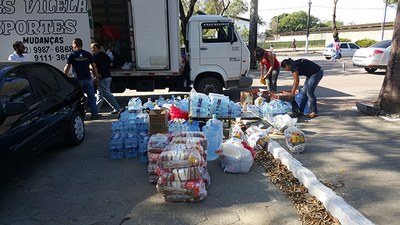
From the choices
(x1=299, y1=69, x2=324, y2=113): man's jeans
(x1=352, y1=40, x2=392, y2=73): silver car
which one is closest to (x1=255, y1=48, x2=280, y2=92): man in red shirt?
(x1=299, y1=69, x2=324, y2=113): man's jeans

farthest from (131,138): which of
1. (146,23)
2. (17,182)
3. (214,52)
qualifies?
(214,52)

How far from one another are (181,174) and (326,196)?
1562 millimetres

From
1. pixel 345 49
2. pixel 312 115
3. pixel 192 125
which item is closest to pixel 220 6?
pixel 345 49

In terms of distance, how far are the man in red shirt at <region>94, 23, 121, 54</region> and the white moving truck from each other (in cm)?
136

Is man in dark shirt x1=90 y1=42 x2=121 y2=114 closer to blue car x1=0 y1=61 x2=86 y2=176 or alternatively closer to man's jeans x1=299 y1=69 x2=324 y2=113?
blue car x1=0 y1=61 x2=86 y2=176

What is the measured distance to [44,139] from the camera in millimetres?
4379

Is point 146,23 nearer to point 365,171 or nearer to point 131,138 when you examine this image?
point 131,138

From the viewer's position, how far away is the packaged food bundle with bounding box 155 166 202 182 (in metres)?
3.45

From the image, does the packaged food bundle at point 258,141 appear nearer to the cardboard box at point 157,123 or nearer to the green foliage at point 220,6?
the cardboard box at point 157,123

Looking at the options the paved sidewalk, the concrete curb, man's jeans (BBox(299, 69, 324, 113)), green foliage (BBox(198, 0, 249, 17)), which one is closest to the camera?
the concrete curb

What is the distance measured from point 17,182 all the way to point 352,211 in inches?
161

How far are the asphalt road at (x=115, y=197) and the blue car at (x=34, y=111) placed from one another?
0.43 metres

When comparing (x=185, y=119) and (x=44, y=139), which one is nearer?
(x=44, y=139)

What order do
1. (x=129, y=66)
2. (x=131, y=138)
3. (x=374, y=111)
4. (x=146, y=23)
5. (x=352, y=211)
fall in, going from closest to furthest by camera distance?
1. (x=352, y=211)
2. (x=131, y=138)
3. (x=374, y=111)
4. (x=146, y=23)
5. (x=129, y=66)
